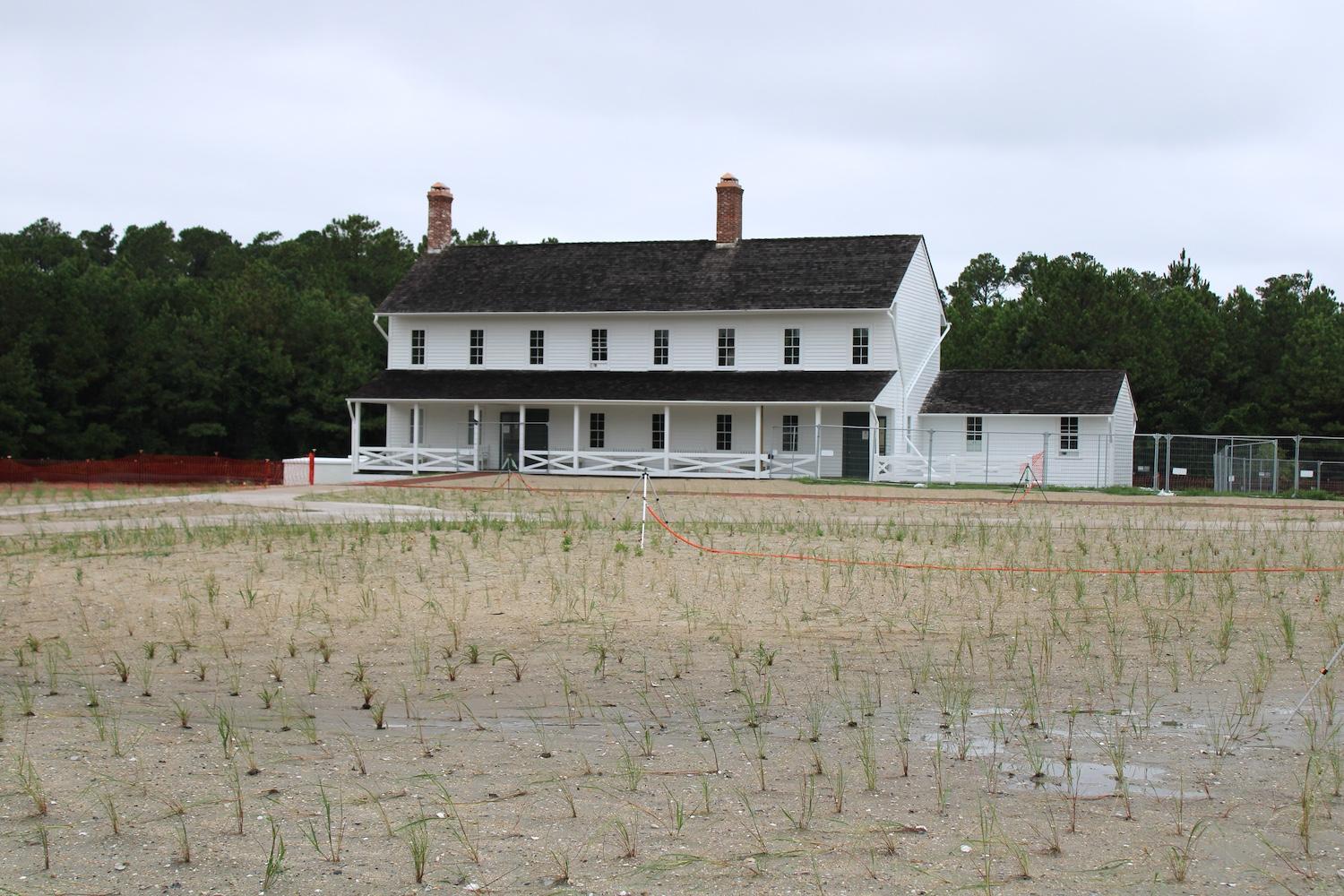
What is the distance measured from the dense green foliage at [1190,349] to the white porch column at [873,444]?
53.9 ft

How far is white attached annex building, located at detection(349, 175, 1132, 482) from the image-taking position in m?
45.4

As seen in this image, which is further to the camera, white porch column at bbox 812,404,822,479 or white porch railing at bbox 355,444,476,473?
white porch railing at bbox 355,444,476,473

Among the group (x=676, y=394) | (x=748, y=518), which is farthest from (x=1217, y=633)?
(x=676, y=394)

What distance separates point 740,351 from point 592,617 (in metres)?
34.1

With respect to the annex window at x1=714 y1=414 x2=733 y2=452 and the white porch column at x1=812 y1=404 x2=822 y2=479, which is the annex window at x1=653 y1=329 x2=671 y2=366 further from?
the white porch column at x1=812 y1=404 x2=822 y2=479

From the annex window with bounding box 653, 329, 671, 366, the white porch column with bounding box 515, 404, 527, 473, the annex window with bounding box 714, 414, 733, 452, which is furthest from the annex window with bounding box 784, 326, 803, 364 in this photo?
the white porch column with bounding box 515, 404, 527, 473

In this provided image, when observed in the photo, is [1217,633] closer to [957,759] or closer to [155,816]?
[957,759]

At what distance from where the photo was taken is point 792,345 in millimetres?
46969

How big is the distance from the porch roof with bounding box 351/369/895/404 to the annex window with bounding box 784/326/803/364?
0.52 meters

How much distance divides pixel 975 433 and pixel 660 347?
11.0m

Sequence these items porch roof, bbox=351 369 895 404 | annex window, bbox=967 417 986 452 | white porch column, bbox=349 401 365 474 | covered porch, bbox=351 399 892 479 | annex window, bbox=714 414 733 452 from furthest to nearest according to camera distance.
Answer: white porch column, bbox=349 401 365 474
annex window, bbox=714 414 733 452
annex window, bbox=967 417 986 452
covered porch, bbox=351 399 892 479
porch roof, bbox=351 369 895 404

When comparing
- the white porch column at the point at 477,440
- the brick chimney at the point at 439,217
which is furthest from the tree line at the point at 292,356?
the white porch column at the point at 477,440

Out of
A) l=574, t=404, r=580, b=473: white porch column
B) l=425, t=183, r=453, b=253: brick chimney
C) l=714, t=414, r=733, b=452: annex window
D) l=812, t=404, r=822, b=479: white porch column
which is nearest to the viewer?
l=812, t=404, r=822, b=479: white porch column

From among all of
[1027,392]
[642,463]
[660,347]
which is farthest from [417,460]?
[1027,392]
